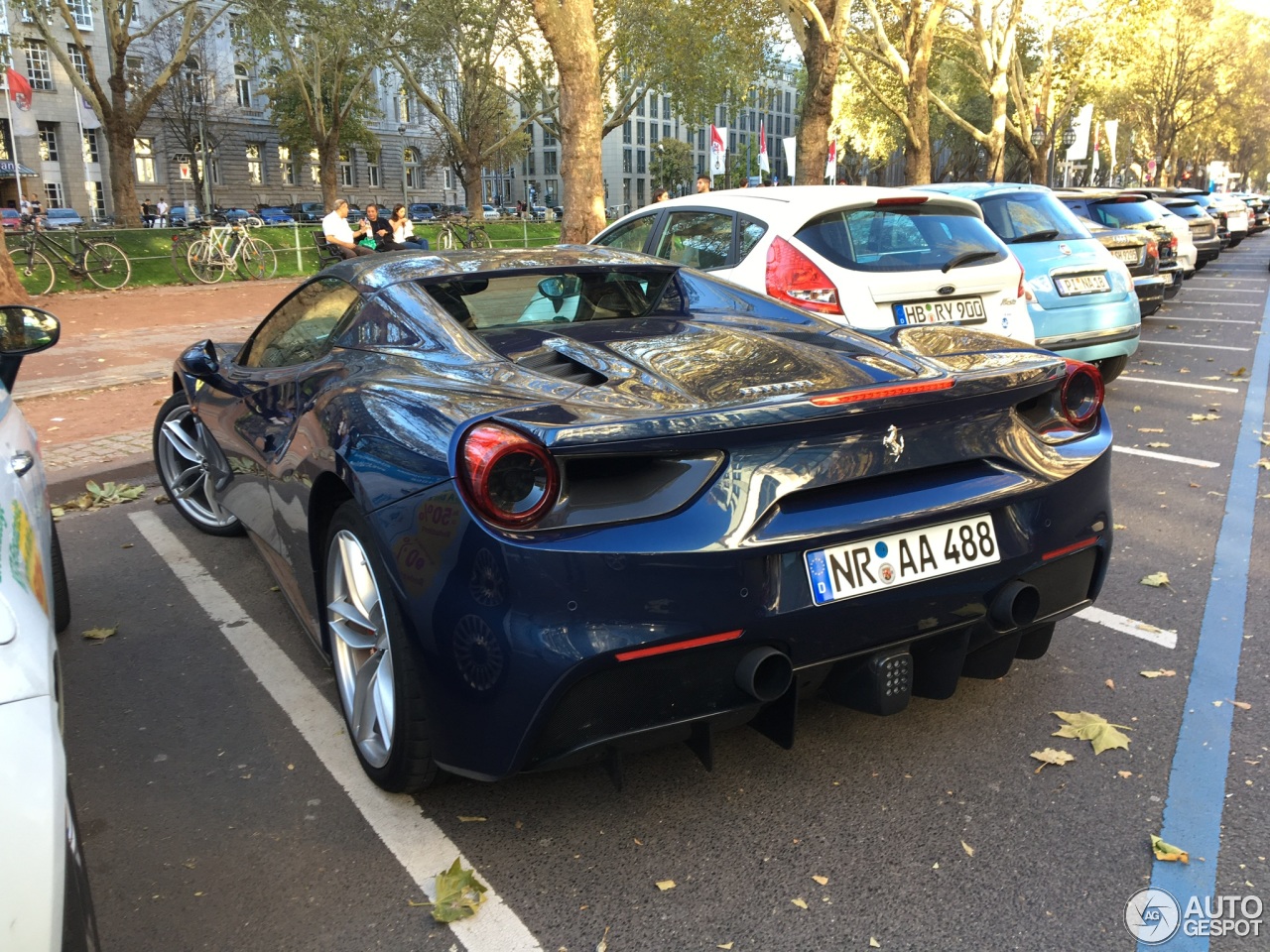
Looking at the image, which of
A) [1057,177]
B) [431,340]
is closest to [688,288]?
[431,340]

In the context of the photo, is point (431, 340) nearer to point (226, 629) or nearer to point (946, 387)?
point (946, 387)

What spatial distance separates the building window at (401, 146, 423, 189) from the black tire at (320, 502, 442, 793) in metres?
73.4

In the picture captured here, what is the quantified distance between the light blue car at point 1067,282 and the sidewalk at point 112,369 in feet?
20.7

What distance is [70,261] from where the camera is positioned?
59.0 ft

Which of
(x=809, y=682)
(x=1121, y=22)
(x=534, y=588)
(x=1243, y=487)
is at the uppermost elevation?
(x=1121, y=22)

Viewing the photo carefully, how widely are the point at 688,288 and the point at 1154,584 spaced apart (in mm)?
2306

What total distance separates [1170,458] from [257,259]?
18633mm

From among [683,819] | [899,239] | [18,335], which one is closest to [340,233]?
[899,239]

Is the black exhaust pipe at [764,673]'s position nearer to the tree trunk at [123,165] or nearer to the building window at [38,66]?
the tree trunk at [123,165]

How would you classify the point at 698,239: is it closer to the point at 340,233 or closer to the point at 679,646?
the point at 679,646

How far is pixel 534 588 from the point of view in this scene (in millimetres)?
2197

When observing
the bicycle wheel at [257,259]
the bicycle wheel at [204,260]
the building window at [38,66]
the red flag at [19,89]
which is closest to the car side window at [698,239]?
the bicycle wheel at [204,260]

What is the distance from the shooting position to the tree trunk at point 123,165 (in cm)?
2606

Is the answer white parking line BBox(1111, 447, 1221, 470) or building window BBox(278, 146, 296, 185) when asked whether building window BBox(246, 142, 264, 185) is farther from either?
white parking line BBox(1111, 447, 1221, 470)
